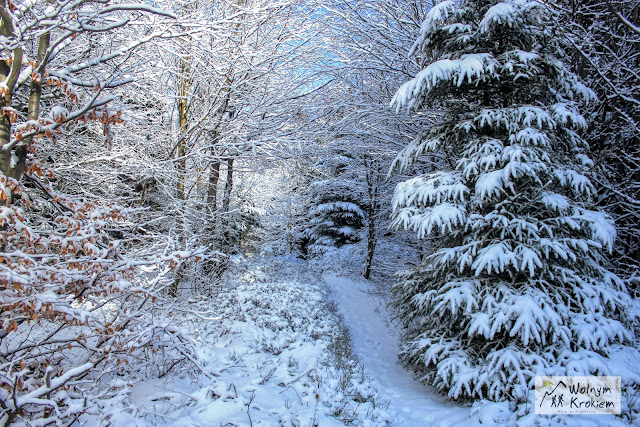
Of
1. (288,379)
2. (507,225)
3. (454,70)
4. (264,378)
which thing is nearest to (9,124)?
(264,378)

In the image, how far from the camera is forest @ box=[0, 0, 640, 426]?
3.33 metres

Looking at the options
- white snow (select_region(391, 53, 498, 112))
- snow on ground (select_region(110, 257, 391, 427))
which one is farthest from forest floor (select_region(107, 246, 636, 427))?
white snow (select_region(391, 53, 498, 112))

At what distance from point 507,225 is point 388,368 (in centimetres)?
344

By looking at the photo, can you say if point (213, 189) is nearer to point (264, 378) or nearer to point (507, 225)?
point (264, 378)

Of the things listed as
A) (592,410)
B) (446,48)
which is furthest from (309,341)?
(446,48)

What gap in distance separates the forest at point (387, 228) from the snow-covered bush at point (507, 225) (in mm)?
33

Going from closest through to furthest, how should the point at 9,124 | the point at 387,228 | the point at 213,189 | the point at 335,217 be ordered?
the point at 9,124, the point at 387,228, the point at 213,189, the point at 335,217

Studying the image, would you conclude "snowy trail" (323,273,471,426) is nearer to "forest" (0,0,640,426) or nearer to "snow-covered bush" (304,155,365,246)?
"forest" (0,0,640,426)

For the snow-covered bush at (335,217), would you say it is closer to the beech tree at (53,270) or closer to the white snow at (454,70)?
the white snow at (454,70)

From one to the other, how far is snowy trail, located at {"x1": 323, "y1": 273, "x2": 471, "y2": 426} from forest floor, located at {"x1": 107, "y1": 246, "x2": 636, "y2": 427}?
2 centimetres

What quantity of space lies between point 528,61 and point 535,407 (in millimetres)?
4597

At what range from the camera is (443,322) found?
523cm

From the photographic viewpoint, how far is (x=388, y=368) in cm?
626

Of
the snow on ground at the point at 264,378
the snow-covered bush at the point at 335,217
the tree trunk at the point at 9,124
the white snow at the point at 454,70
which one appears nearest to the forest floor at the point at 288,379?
the snow on ground at the point at 264,378
